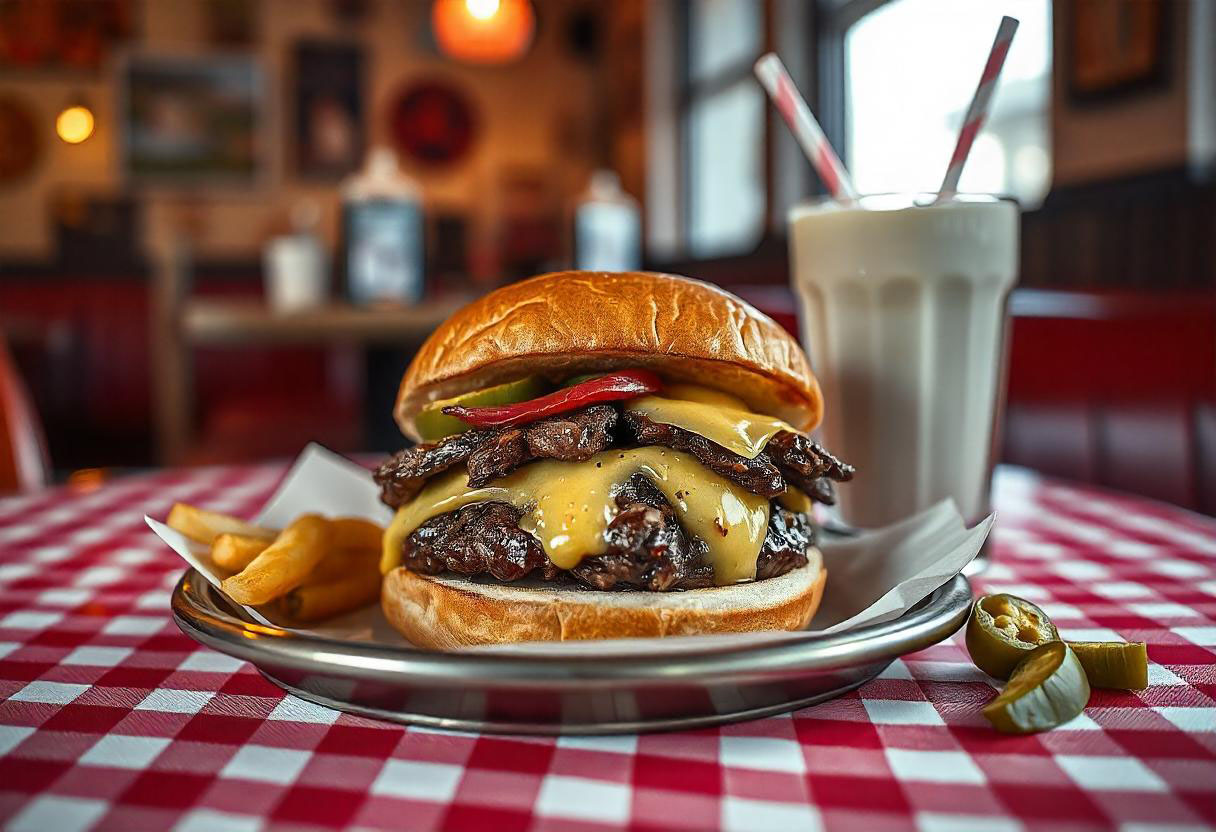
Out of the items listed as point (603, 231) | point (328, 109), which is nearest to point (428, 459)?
point (603, 231)

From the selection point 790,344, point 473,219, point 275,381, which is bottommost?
point 275,381

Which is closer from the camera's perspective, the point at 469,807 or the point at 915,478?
the point at 469,807

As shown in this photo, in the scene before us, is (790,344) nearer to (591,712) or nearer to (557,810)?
(591,712)

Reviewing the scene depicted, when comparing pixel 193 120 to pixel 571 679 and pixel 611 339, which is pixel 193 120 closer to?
pixel 611 339

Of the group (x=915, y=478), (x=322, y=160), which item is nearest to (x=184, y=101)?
(x=322, y=160)

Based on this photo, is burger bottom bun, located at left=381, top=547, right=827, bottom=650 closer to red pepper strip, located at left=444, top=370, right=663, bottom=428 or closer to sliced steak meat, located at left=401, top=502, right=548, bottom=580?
sliced steak meat, located at left=401, top=502, right=548, bottom=580

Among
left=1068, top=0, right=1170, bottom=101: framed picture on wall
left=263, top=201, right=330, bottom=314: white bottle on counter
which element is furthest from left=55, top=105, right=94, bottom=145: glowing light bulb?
left=1068, top=0, right=1170, bottom=101: framed picture on wall

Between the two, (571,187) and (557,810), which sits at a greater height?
(571,187)
